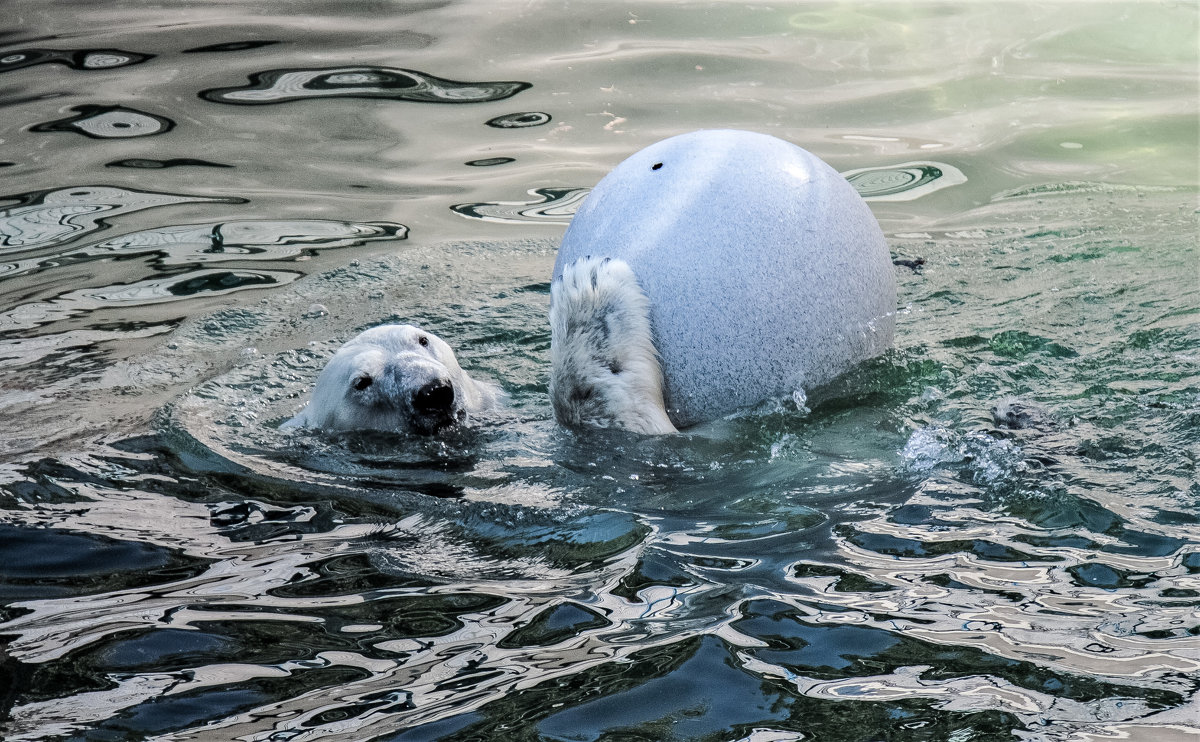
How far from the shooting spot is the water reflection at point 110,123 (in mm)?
10672

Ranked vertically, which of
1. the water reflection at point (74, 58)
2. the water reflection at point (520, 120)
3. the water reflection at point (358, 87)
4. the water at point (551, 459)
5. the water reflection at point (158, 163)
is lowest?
the water at point (551, 459)

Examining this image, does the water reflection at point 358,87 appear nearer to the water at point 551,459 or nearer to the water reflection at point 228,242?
the water at point 551,459

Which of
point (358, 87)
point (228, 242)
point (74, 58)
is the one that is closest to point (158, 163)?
point (228, 242)

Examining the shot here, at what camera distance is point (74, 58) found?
483 inches

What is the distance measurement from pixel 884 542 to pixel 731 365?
1.04 meters

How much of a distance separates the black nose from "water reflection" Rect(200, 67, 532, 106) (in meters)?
7.08

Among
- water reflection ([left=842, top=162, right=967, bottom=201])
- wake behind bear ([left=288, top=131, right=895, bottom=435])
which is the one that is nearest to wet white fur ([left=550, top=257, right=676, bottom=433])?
wake behind bear ([left=288, top=131, right=895, bottom=435])

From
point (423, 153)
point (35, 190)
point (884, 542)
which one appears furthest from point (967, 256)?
point (35, 190)

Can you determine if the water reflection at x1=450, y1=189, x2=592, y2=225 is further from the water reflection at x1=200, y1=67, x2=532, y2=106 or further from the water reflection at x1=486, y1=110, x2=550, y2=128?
the water reflection at x1=200, y1=67, x2=532, y2=106

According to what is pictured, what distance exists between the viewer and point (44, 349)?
6.75 m

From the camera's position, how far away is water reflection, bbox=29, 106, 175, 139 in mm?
10672

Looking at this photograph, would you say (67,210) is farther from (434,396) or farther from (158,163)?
(434,396)

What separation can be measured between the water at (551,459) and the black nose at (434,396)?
24 centimetres

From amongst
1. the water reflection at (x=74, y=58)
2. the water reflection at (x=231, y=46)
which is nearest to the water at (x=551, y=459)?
the water reflection at (x=74, y=58)
